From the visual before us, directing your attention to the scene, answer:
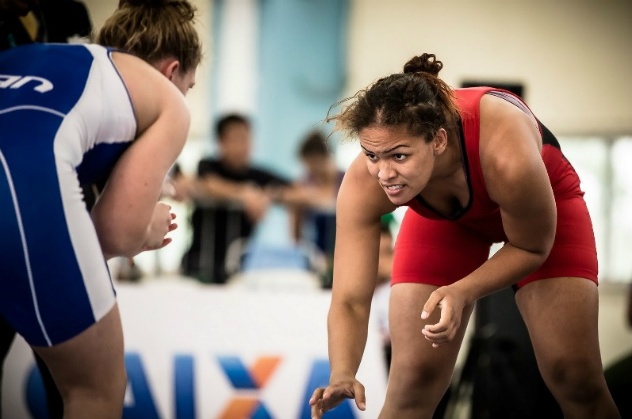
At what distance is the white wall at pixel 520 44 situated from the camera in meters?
7.07

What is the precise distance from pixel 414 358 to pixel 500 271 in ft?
1.25

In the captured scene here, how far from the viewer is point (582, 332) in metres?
2.12

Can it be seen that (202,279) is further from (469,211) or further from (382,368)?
(469,211)

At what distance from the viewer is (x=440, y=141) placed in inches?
76.3

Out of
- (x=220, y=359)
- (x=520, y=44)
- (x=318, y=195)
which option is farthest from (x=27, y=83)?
(x=520, y=44)

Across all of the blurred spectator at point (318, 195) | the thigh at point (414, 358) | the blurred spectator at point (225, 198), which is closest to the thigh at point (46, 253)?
the thigh at point (414, 358)

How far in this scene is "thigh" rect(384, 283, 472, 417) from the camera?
7.20 ft

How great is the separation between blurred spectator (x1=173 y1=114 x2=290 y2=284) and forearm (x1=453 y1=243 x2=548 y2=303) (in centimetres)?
254

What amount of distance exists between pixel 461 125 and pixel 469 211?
25 cm

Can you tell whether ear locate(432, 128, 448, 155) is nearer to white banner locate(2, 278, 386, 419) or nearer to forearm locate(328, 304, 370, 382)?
forearm locate(328, 304, 370, 382)

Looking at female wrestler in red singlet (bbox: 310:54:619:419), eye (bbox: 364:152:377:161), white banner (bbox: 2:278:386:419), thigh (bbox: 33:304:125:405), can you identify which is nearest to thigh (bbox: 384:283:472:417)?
female wrestler in red singlet (bbox: 310:54:619:419)

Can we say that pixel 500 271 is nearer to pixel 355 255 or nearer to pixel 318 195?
pixel 355 255

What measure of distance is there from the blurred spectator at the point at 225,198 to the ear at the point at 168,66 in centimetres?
236

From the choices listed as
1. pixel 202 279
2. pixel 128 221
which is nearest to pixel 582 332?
pixel 128 221
